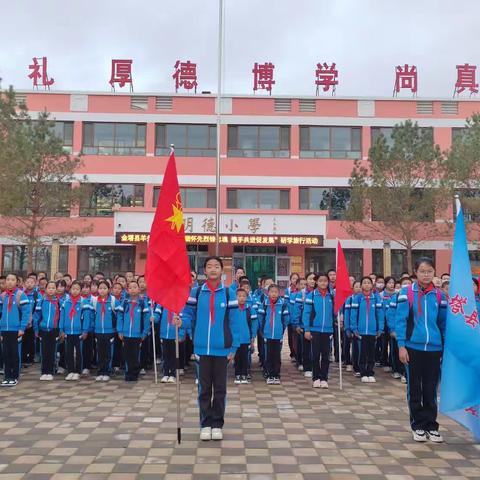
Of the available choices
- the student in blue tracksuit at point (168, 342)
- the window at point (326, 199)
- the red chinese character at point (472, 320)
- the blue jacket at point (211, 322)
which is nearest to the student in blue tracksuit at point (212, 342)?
the blue jacket at point (211, 322)

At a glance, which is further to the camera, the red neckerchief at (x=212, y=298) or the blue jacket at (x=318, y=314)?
the blue jacket at (x=318, y=314)

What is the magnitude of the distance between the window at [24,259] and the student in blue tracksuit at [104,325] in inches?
555

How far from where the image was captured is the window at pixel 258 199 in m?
21.0

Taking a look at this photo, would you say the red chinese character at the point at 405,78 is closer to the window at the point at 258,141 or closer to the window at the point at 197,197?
the window at the point at 258,141

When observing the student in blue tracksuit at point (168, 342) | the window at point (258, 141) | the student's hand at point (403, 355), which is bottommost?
the student in blue tracksuit at point (168, 342)

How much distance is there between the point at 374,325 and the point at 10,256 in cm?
1747

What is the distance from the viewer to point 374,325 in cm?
766

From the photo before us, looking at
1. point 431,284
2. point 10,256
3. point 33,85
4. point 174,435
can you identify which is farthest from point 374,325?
point 33,85

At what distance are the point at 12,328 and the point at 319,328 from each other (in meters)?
4.17

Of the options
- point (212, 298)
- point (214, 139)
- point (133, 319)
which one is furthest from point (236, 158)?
point (212, 298)

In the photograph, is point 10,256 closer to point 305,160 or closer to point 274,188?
point 274,188

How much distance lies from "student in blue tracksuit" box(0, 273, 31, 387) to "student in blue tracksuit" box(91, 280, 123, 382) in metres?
0.97

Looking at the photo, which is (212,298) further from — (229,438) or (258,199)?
(258,199)

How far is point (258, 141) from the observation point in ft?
70.6
